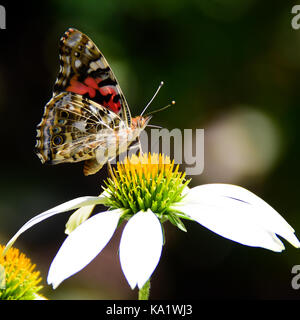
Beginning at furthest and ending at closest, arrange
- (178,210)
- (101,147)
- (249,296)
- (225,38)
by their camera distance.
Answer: (225,38)
(249,296)
(101,147)
(178,210)

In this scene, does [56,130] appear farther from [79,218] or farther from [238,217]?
[238,217]

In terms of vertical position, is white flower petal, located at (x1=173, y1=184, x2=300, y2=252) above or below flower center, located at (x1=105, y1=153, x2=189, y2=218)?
below

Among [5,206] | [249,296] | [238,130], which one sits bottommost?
[249,296]

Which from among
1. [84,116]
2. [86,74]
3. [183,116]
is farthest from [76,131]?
[183,116]

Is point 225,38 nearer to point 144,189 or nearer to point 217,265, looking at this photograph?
point 217,265

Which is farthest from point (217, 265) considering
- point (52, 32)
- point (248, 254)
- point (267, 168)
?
point (52, 32)

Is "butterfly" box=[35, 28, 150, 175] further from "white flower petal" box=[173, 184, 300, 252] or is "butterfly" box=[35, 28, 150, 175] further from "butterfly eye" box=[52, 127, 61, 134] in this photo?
"white flower petal" box=[173, 184, 300, 252]

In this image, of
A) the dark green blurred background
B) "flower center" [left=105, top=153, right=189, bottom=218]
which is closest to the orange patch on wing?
"flower center" [left=105, top=153, right=189, bottom=218]
